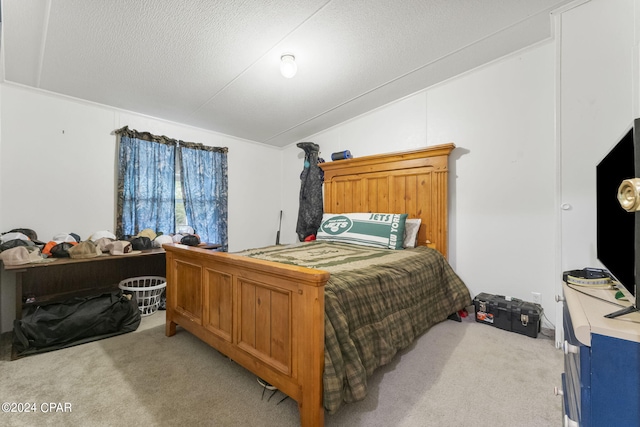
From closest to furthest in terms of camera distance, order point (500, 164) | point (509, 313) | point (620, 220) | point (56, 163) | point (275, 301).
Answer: point (620, 220), point (275, 301), point (509, 313), point (500, 164), point (56, 163)

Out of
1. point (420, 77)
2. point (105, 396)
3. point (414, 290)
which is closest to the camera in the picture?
point (105, 396)

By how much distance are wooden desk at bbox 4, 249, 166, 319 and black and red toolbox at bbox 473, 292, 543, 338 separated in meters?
3.27

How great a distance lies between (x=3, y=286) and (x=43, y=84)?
1918 millimetres

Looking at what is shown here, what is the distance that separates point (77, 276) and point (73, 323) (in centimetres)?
87

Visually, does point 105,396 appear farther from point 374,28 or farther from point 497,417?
point 374,28

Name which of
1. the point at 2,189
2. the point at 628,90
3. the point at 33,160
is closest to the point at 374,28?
the point at 628,90

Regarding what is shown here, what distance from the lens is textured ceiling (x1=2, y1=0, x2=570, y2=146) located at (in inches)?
70.0

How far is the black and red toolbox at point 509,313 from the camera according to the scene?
2.18m

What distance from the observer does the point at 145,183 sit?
10.7 feet

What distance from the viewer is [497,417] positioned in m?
1.34

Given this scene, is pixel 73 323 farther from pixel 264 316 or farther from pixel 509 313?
pixel 509 313

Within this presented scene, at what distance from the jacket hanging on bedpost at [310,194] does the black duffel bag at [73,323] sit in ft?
7.43

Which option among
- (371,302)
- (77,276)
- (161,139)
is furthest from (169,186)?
(371,302)

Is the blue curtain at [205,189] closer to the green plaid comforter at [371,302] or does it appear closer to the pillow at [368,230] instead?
the pillow at [368,230]
